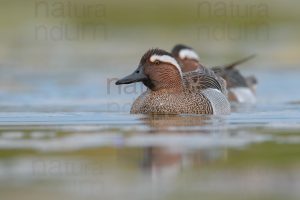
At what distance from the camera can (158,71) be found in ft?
45.2

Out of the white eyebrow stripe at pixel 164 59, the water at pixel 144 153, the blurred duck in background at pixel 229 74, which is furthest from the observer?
the blurred duck in background at pixel 229 74

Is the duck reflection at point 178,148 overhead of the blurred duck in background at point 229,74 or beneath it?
beneath

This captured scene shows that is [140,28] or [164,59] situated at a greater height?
[140,28]

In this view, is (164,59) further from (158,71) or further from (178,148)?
(178,148)

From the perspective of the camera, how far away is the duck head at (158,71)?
44.9 feet

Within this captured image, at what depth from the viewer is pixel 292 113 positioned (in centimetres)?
1426

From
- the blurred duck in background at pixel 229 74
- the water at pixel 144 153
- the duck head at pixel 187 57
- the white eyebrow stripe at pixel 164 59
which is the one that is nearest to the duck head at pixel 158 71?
the white eyebrow stripe at pixel 164 59

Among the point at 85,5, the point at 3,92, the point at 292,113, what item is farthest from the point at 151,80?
the point at 85,5

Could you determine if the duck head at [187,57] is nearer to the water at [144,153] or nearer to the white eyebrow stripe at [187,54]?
the white eyebrow stripe at [187,54]

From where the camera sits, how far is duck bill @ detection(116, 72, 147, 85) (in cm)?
1340

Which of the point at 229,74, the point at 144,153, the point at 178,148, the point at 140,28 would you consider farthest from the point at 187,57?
the point at 140,28

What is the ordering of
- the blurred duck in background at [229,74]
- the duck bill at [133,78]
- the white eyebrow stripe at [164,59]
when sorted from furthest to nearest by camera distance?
the blurred duck in background at [229,74], the white eyebrow stripe at [164,59], the duck bill at [133,78]

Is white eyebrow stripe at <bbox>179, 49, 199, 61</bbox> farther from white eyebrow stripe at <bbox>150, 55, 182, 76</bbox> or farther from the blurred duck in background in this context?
white eyebrow stripe at <bbox>150, 55, 182, 76</bbox>

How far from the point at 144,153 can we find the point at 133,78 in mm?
3751
